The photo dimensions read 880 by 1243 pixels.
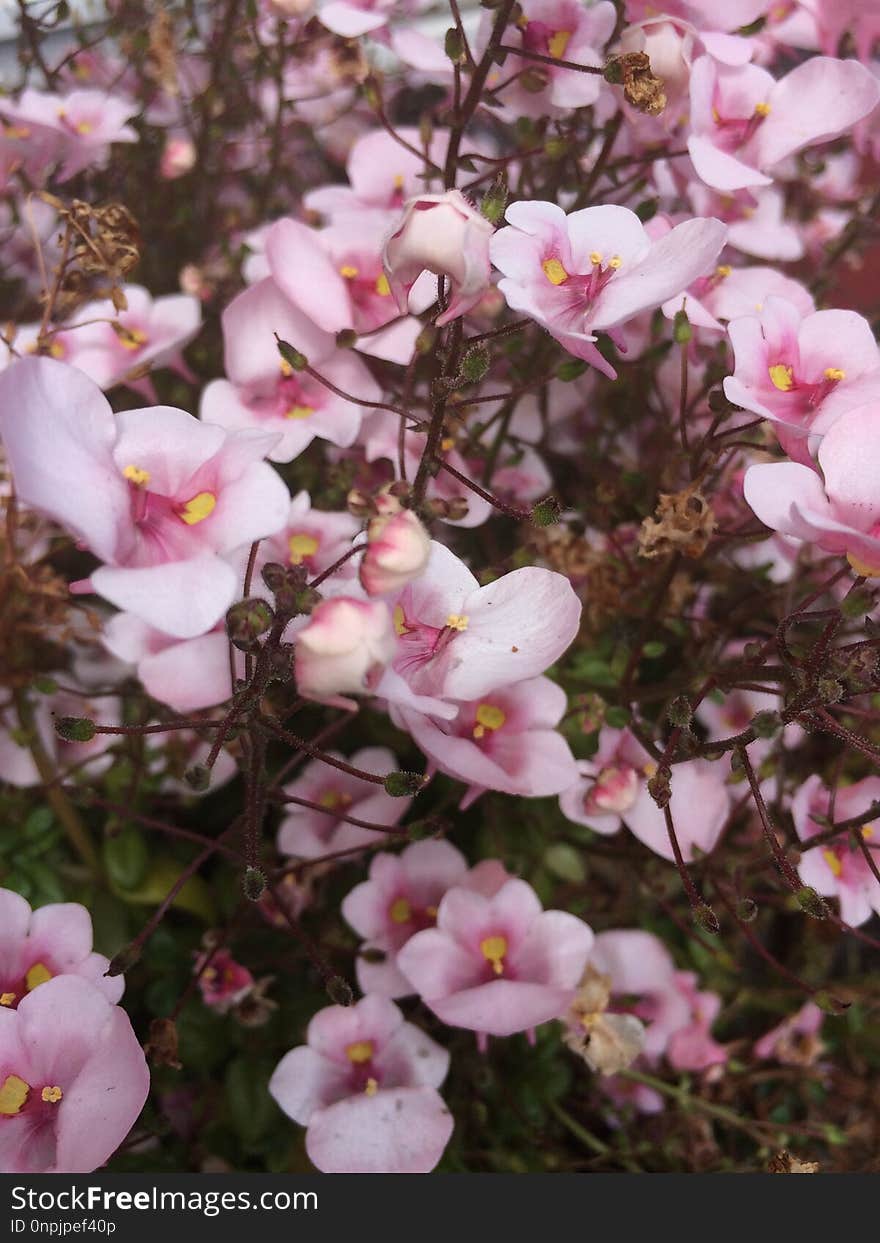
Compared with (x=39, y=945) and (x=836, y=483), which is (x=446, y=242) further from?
(x=39, y=945)

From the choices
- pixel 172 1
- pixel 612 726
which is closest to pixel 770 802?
pixel 612 726

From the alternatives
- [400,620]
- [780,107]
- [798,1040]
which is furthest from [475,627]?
[798,1040]

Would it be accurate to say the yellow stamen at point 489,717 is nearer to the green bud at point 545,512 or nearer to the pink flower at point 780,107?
the green bud at point 545,512

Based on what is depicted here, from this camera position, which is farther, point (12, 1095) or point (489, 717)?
point (489, 717)

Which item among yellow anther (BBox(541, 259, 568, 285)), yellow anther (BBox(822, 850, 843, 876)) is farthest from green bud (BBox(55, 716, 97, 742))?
yellow anther (BBox(822, 850, 843, 876))

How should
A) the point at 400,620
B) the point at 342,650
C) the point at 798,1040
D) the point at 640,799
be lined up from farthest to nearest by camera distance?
the point at 798,1040 < the point at 640,799 < the point at 400,620 < the point at 342,650

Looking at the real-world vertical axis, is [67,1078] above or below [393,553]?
below
